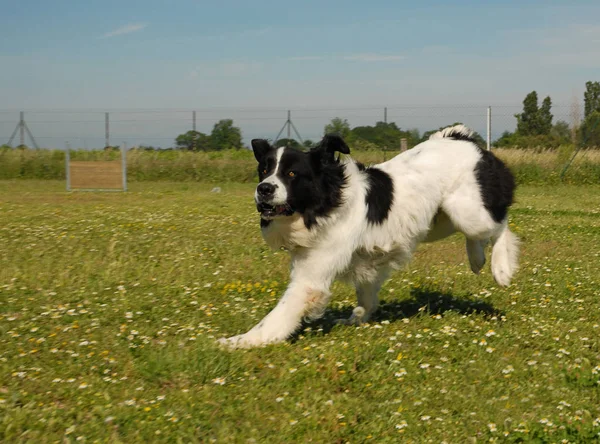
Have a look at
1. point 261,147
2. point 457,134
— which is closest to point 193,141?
point 457,134

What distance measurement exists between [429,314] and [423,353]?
117 centimetres

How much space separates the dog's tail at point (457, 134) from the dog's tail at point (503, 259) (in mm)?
884

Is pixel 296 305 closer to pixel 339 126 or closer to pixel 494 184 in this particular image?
pixel 494 184

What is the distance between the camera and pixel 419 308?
22.3 feet

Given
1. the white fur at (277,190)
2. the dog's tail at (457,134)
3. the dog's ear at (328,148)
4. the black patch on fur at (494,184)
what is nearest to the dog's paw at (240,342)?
the white fur at (277,190)

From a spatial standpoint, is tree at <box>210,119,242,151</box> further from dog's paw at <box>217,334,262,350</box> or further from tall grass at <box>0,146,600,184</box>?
dog's paw at <box>217,334,262,350</box>

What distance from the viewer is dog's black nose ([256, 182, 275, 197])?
5152 millimetres

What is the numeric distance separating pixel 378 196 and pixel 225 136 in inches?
925

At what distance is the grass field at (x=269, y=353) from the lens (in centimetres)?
402

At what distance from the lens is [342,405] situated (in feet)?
14.2

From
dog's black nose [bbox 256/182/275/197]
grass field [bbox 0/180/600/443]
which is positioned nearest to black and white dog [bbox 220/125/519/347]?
dog's black nose [bbox 256/182/275/197]

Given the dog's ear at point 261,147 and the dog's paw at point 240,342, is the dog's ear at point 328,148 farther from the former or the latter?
the dog's paw at point 240,342

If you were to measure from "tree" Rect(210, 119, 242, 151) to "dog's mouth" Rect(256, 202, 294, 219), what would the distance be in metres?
23.2

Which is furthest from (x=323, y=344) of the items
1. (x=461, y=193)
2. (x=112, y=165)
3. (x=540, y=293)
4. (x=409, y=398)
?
(x=112, y=165)
